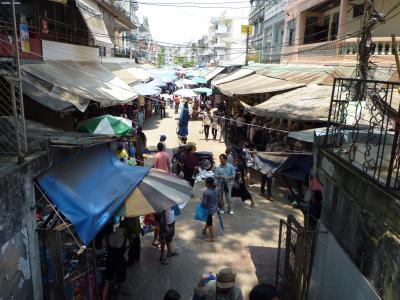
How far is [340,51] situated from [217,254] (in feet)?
31.8

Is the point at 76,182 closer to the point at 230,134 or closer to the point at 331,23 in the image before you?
the point at 230,134

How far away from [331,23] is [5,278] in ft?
57.2

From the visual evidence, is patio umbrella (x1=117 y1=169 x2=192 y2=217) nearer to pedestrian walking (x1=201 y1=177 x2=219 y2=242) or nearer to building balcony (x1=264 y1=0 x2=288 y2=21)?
pedestrian walking (x1=201 y1=177 x2=219 y2=242)

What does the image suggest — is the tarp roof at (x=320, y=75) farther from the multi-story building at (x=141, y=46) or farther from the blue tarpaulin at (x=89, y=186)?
the multi-story building at (x=141, y=46)

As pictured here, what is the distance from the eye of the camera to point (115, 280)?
18.8 feet

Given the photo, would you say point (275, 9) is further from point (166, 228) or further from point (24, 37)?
point (166, 228)

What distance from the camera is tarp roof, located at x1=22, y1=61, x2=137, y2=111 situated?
318 inches

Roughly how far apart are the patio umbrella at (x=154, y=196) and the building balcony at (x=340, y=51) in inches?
242

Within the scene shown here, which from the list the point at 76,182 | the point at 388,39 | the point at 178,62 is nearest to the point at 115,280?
the point at 76,182

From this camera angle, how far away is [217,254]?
22.8 ft

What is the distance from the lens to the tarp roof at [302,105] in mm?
9180

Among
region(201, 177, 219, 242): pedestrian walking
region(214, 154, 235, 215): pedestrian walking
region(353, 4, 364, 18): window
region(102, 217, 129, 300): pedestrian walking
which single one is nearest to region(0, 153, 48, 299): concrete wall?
region(102, 217, 129, 300): pedestrian walking

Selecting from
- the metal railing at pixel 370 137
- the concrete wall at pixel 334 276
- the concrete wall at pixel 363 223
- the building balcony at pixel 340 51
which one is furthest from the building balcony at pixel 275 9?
the concrete wall at pixel 334 276

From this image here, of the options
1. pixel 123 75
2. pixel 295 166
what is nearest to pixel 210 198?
pixel 295 166
